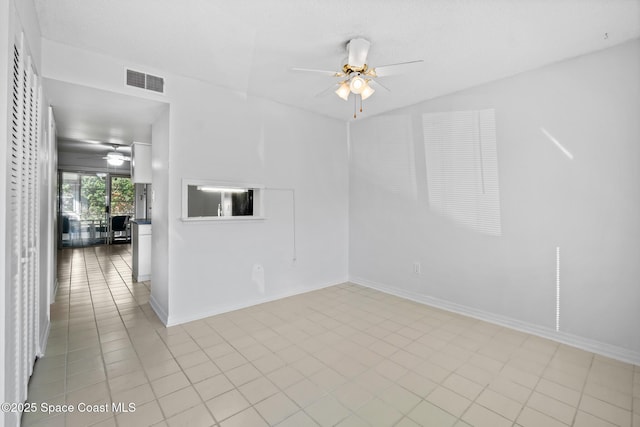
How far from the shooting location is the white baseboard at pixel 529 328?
2.51m

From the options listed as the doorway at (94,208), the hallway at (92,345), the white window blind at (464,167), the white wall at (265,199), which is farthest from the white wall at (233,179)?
the doorway at (94,208)

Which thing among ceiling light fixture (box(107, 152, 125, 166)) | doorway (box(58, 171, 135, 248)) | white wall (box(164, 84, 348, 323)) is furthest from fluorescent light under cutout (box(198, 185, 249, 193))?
doorway (box(58, 171, 135, 248))

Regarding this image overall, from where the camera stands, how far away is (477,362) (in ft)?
8.04

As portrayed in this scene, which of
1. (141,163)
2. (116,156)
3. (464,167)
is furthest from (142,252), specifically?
(464,167)

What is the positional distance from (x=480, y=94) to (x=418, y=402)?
309 centimetres

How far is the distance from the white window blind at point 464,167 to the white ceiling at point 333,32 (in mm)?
504

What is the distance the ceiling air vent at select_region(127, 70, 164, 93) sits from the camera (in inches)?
113

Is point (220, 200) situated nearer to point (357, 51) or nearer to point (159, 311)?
point (159, 311)

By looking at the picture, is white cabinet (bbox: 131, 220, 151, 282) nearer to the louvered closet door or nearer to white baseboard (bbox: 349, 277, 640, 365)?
the louvered closet door

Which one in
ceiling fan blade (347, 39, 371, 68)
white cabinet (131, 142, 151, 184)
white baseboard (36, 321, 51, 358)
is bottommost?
white baseboard (36, 321, 51, 358)

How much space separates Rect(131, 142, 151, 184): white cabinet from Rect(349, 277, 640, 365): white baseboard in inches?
165

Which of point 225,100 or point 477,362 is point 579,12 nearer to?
point 477,362

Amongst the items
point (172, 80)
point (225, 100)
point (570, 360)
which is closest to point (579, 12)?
point (570, 360)

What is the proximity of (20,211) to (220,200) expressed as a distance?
1.95 metres
